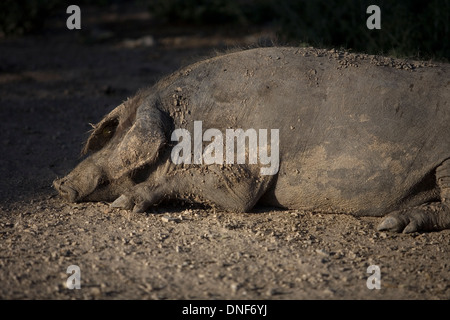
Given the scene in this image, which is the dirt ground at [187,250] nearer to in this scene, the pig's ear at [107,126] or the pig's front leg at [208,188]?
the pig's front leg at [208,188]

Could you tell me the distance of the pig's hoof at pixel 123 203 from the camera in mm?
4176

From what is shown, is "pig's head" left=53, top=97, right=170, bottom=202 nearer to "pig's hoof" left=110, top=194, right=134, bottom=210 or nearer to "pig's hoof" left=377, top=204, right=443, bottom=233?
"pig's hoof" left=110, top=194, right=134, bottom=210

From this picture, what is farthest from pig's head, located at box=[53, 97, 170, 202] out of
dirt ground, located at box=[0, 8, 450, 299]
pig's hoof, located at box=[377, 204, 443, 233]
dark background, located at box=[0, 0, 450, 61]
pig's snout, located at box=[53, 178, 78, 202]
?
dark background, located at box=[0, 0, 450, 61]

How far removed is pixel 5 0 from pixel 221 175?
281 inches

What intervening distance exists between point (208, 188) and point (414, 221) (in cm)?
130

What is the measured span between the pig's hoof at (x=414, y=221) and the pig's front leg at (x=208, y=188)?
0.78 metres

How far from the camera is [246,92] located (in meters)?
4.18

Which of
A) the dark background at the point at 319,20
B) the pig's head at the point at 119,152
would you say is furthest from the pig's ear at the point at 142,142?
the dark background at the point at 319,20
